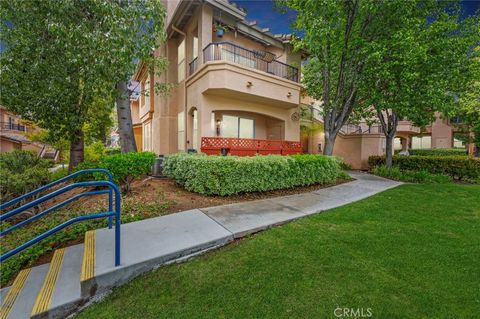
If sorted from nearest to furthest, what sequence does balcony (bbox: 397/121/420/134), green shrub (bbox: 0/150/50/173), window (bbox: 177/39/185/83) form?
green shrub (bbox: 0/150/50/173), window (bbox: 177/39/185/83), balcony (bbox: 397/121/420/134)

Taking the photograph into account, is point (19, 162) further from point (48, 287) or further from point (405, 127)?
point (405, 127)

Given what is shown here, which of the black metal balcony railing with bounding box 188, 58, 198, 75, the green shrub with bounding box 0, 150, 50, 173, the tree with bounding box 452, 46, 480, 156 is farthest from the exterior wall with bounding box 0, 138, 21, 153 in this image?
the tree with bounding box 452, 46, 480, 156

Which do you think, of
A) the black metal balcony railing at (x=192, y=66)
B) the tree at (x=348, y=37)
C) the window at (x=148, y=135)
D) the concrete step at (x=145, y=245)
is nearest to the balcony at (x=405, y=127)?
the tree at (x=348, y=37)

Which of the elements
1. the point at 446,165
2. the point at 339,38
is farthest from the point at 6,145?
the point at 446,165

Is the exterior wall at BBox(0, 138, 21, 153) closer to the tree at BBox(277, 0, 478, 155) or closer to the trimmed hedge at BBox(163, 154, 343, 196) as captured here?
the trimmed hedge at BBox(163, 154, 343, 196)

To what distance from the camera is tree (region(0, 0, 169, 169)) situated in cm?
661

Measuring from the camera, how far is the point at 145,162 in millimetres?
6492

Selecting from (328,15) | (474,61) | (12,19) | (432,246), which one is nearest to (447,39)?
(474,61)

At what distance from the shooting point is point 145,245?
348 cm

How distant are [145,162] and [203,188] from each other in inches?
74.4

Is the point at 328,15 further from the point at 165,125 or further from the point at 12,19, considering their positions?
the point at 12,19

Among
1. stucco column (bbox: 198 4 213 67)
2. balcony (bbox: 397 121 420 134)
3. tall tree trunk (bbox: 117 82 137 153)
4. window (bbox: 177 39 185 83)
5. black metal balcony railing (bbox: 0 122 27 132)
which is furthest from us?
black metal balcony railing (bbox: 0 122 27 132)

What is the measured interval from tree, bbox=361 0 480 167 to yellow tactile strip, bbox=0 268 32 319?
1103 cm

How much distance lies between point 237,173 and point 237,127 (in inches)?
289
